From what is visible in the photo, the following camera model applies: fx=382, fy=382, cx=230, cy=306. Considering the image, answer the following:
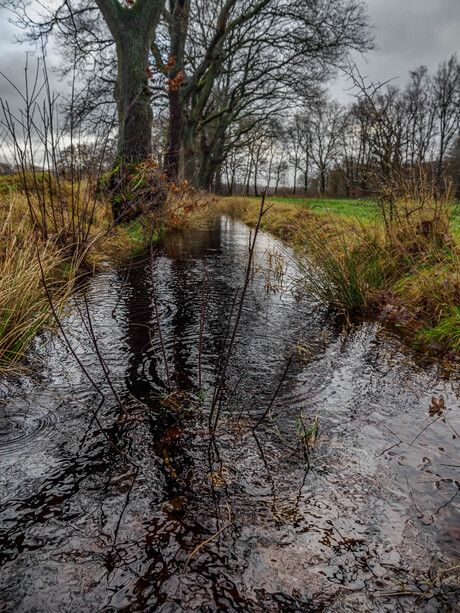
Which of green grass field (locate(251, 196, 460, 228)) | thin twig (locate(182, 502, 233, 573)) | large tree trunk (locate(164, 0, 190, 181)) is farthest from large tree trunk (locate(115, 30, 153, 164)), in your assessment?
thin twig (locate(182, 502, 233, 573))

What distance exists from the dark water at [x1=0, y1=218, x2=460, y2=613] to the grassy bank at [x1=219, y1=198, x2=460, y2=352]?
25.9 inches

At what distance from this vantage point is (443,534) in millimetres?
1402

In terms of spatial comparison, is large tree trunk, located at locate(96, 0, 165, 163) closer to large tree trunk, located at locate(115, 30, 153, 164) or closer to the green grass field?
large tree trunk, located at locate(115, 30, 153, 164)

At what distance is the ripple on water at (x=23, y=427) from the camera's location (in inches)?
70.4

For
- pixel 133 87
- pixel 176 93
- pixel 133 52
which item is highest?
pixel 176 93

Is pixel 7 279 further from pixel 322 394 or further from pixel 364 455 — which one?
pixel 364 455

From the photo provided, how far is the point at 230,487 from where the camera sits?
62.6 inches

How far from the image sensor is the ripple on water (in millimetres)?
1789

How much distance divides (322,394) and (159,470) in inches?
46.9

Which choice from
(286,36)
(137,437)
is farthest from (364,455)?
(286,36)

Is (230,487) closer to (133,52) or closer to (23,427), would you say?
(23,427)

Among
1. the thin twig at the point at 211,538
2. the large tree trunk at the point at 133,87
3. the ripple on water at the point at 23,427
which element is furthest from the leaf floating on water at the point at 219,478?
the large tree trunk at the point at 133,87

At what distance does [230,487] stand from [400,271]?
3.64 meters

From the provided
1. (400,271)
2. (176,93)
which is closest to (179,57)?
(176,93)
